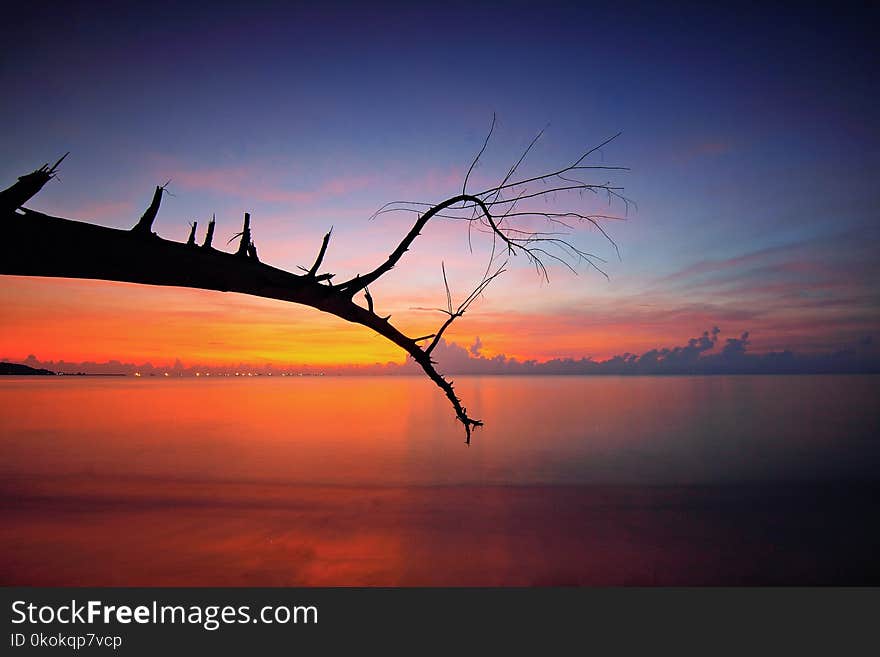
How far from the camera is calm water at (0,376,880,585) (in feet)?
26.2

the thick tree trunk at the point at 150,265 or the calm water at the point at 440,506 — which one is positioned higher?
the thick tree trunk at the point at 150,265

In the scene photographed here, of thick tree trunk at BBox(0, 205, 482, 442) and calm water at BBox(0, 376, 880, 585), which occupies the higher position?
thick tree trunk at BBox(0, 205, 482, 442)

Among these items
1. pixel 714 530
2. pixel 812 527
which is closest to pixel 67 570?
pixel 714 530

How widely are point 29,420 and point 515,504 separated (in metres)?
31.3

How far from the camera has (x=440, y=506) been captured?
38.6ft

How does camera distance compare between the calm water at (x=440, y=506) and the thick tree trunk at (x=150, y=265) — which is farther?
the calm water at (x=440, y=506)

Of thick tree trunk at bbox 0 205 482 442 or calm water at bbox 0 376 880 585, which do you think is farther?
calm water at bbox 0 376 880 585

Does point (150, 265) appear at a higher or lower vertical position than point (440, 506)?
higher

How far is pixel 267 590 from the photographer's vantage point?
6535 millimetres

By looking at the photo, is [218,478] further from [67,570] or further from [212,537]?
[67,570]

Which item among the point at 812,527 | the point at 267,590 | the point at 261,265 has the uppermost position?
the point at 261,265

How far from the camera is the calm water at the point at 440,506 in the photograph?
800 centimetres

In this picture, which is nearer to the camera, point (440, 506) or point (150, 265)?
point (150, 265)

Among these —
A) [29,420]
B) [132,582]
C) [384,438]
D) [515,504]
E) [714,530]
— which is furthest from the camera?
[29,420]
